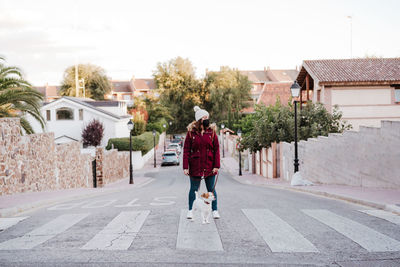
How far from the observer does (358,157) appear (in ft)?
51.1

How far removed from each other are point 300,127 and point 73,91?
59.0 m

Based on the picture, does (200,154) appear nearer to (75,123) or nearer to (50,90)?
(75,123)

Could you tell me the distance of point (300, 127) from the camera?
25.7 metres

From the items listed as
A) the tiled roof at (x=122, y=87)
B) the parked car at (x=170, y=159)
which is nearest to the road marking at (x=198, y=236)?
the parked car at (x=170, y=159)

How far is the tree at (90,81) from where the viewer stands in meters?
79.7

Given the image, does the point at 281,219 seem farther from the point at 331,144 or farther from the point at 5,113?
the point at 5,113

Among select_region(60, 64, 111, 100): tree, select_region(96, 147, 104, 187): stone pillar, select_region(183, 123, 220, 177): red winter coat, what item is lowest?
select_region(96, 147, 104, 187): stone pillar

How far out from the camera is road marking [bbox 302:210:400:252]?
5.81 m

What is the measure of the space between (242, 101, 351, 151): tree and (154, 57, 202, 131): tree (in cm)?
4898

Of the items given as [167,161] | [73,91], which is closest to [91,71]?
[73,91]

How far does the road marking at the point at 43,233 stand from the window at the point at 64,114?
42.0m


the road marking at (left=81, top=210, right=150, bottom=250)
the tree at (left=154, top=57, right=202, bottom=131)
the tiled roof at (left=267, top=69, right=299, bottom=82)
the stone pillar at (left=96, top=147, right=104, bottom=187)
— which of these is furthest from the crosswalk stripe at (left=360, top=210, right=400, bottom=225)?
the tiled roof at (left=267, top=69, right=299, bottom=82)

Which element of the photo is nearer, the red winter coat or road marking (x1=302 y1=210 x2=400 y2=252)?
road marking (x1=302 y1=210 x2=400 y2=252)

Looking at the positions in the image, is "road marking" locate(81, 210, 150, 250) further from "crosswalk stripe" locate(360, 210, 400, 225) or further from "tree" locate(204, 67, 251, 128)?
"tree" locate(204, 67, 251, 128)
